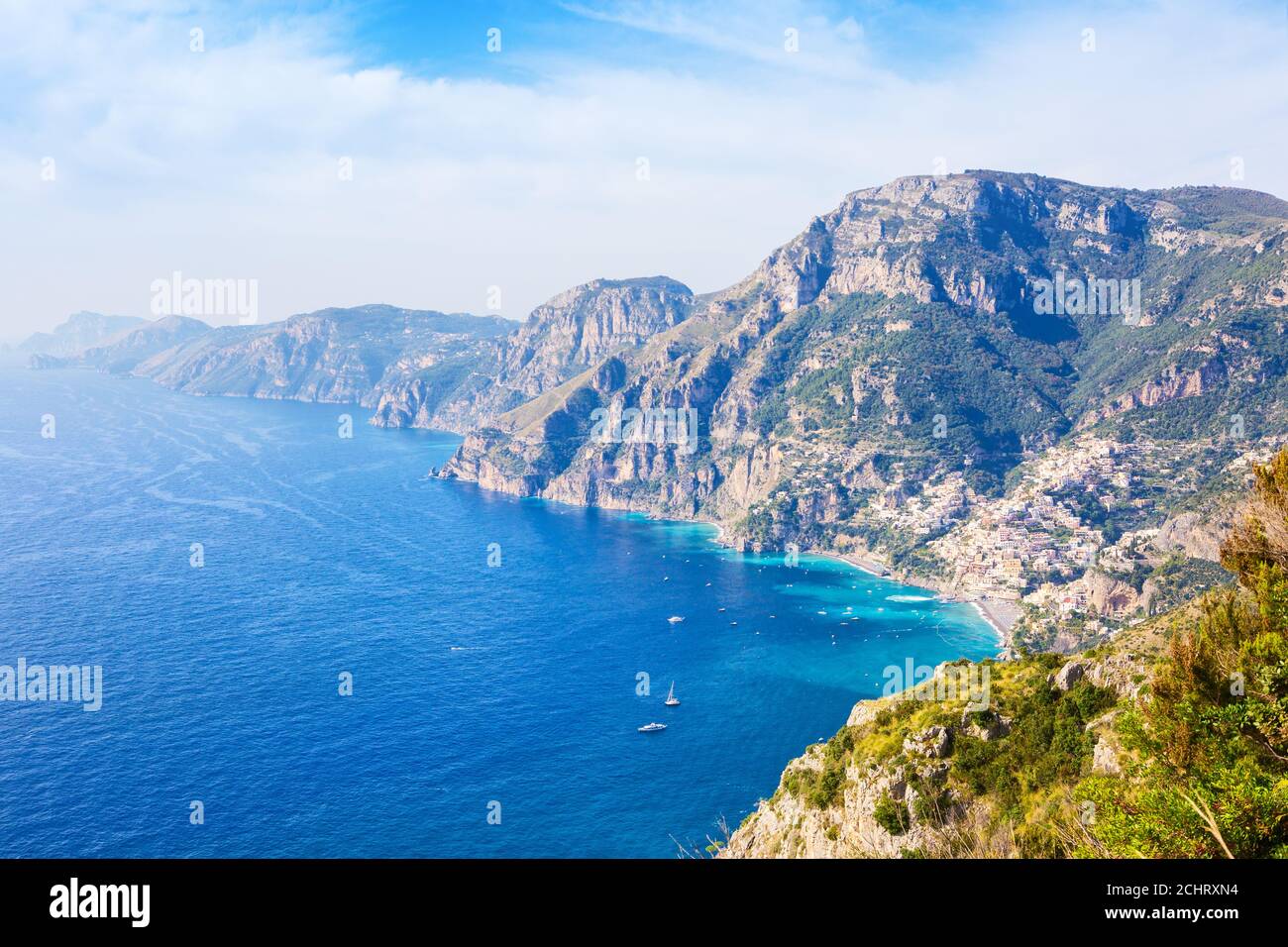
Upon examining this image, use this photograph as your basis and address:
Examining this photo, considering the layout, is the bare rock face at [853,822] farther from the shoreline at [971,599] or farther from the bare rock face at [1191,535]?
the bare rock face at [1191,535]

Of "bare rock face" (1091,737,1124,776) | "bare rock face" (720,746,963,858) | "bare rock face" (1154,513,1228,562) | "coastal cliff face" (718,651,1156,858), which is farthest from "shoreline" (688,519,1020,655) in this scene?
"bare rock face" (1091,737,1124,776)

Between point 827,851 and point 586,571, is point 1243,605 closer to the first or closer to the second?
point 827,851

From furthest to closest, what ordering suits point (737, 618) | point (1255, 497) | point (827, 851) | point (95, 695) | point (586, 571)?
point (586, 571) < point (737, 618) < point (95, 695) < point (827, 851) < point (1255, 497)

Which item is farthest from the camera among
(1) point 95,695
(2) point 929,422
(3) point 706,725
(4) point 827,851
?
(2) point 929,422

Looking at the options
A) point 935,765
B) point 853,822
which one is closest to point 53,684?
point 853,822

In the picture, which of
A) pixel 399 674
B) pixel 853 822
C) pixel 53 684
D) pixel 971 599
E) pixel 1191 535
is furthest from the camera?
pixel 971 599

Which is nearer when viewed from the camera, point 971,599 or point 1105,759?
point 1105,759
